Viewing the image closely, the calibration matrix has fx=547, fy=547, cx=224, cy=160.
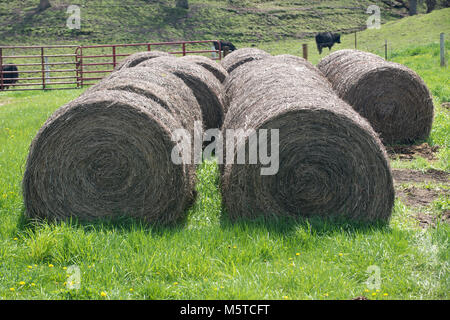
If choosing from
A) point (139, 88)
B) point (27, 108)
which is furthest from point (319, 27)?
point (139, 88)

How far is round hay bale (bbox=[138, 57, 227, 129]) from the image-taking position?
9.17 meters

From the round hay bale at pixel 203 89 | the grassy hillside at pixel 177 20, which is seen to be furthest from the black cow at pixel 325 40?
the round hay bale at pixel 203 89

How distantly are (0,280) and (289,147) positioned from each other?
2888 mm

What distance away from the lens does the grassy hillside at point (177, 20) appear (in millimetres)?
40406

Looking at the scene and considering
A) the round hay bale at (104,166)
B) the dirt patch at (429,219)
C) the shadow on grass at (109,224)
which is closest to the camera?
the shadow on grass at (109,224)

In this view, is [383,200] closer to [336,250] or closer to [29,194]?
[336,250]

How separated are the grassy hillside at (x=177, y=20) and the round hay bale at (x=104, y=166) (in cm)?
3528

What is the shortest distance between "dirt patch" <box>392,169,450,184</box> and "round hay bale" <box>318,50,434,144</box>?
2.01 meters

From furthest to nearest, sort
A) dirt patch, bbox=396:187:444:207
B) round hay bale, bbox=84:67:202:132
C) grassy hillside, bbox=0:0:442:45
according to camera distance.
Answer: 1. grassy hillside, bbox=0:0:442:45
2. dirt patch, bbox=396:187:444:207
3. round hay bale, bbox=84:67:202:132

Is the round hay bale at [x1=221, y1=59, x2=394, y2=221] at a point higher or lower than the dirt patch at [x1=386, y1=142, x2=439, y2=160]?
higher

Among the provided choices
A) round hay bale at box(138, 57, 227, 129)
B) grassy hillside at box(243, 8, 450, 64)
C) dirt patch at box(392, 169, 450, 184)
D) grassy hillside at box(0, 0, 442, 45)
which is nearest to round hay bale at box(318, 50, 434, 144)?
dirt patch at box(392, 169, 450, 184)

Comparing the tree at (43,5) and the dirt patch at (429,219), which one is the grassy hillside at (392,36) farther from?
the dirt patch at (429,219)

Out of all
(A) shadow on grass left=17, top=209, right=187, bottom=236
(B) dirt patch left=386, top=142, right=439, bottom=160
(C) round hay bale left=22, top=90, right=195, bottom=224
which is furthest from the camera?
(B) dirt patch left=386, top=142, right=439, bottom=160
